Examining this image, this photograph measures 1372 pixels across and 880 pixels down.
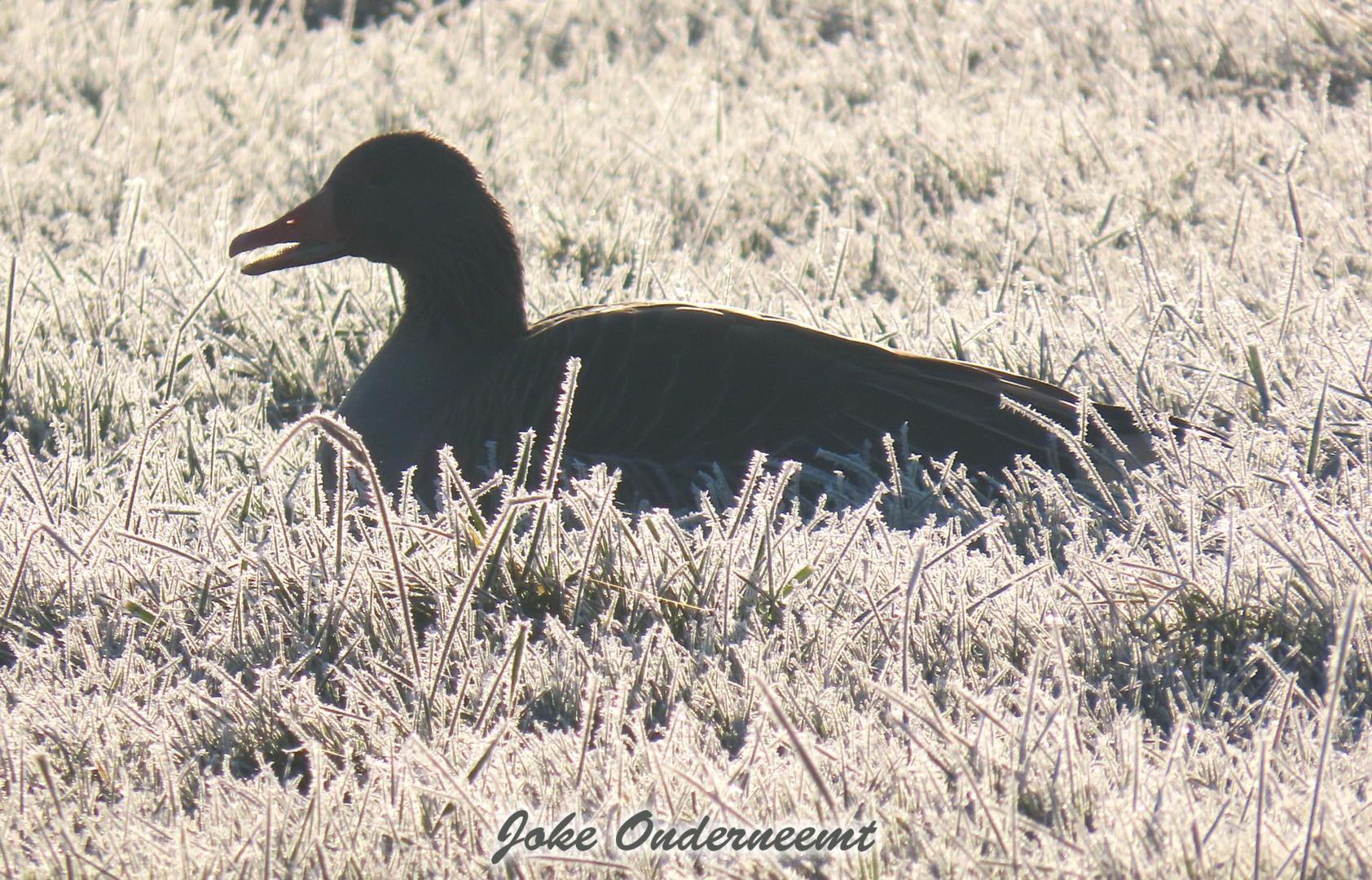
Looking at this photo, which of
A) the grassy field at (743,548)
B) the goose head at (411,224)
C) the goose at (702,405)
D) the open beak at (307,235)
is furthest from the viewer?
the open beak at (307,235)

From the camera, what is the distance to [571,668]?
227 cm

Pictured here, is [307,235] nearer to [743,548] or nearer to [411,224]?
[411,224]

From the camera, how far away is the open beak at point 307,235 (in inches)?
155

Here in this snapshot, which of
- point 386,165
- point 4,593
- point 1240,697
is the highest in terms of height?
point 386,165

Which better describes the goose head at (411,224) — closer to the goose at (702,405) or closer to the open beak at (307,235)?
the open beak at (307,235)

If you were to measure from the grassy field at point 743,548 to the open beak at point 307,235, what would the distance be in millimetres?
285

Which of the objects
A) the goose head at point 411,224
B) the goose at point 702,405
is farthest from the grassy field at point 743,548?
the goose head at point 411,224

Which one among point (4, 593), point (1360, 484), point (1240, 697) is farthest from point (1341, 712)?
point (4, 593)

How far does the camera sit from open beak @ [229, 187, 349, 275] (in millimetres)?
3938

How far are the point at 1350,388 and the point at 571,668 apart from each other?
1.85m

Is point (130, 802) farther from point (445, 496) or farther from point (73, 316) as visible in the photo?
point (73, 316)

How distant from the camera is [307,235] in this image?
3.96 metres

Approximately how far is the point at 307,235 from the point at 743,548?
1.95 m

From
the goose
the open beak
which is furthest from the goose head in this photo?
the goose
